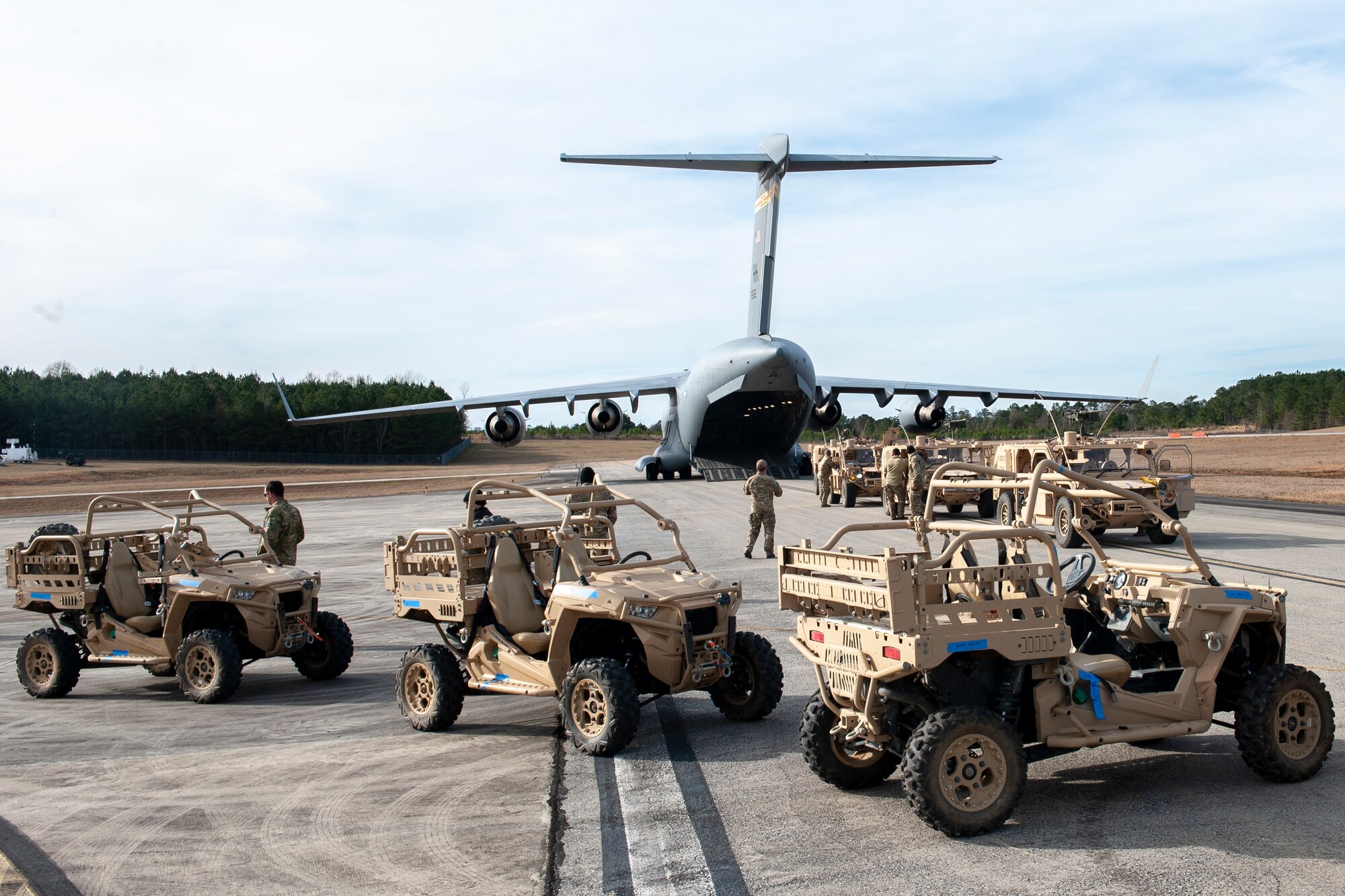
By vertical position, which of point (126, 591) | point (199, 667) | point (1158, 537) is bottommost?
point (199, 667)

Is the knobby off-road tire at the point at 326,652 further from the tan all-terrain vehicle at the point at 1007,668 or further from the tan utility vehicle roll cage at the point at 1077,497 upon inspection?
the tan utility vehicle roll cage at the point at 1077,497

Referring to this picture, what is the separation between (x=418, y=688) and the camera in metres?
8.00

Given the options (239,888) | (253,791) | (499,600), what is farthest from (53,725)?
(239,888)

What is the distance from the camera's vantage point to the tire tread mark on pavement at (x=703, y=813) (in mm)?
4844

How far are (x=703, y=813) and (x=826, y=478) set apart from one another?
2692 cm

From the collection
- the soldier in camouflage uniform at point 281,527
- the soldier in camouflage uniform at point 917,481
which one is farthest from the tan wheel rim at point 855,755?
the soldier in camouflage uniform at point 917,481

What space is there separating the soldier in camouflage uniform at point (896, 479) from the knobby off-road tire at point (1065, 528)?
17.7 feet

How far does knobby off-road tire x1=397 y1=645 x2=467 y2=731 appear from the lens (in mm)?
7680

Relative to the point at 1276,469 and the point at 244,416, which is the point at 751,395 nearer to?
the point at 1276,469

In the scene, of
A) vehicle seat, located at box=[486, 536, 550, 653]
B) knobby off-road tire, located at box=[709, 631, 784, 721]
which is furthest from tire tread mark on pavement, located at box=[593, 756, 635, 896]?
vehicle seat, located at box=[486, 536, 550, 653]

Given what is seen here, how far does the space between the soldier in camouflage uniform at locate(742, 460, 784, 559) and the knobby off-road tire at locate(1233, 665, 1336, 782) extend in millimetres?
11358

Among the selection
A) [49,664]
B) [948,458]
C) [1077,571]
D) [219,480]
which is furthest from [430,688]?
[219,480]

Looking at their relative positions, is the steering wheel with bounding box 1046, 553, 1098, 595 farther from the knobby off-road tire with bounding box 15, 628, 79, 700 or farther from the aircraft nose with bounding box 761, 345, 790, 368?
the aircraft nose with bounding box 761, 345, 790, 368

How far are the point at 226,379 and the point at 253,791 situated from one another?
115 meters
